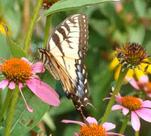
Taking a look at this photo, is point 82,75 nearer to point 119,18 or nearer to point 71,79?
point 71,79

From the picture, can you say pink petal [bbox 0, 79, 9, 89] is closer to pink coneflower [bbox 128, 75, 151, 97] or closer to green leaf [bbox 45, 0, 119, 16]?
green leaf [bbox 45, 0, 119, 16]

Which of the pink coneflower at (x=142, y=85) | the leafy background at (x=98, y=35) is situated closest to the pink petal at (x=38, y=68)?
the pink coneflower at (x=142, y=85)

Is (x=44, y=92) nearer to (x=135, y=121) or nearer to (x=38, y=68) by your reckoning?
(x=38, y=68)

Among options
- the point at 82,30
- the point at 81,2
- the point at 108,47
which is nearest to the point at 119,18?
the point at 108,47

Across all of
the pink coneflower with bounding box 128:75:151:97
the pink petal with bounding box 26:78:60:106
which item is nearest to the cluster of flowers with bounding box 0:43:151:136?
the pink petal with bounding box 26:78:60:106

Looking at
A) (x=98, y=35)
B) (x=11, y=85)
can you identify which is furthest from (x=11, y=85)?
(x=98, y=35)

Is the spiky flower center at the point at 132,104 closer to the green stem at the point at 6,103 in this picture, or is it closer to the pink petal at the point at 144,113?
the pink petal at the point at 144,113
